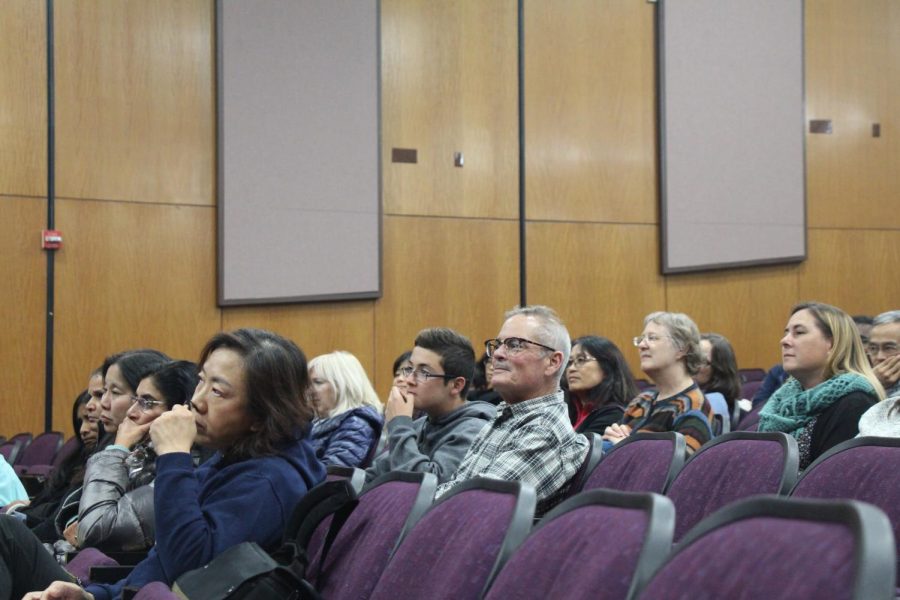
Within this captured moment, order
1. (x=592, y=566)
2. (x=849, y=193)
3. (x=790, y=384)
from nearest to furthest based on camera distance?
(x=592, y=566)
(x=790, y=384)
(x=849, y=193)

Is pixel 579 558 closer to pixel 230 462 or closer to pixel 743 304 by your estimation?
pixel 230 462

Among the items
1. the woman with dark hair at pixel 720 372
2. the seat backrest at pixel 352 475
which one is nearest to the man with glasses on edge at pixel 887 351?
the woman with dark hair at pixel 720 372

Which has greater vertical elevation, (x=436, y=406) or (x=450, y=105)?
(x=450, y=105)

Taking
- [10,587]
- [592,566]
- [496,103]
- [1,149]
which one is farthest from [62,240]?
[592,566]

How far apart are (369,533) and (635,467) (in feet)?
2.77

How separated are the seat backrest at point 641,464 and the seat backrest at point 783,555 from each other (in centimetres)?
129

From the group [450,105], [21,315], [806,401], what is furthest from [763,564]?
[450,105]

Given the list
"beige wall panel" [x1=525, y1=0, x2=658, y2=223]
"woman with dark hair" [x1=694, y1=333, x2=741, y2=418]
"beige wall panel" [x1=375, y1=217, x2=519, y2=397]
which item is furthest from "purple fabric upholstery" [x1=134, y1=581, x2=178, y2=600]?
"beige wall panel" [x1=525, y1=0, x2=658, y2=223]

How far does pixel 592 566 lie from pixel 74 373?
Answer: 6463 mm

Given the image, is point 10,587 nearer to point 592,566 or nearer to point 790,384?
point 592,566

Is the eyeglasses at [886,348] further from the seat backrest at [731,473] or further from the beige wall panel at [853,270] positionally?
the beige wall panel at [853,270]

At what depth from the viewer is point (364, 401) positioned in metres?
4.54

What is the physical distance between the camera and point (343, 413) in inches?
174

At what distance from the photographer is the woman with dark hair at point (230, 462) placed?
2.11 metres
